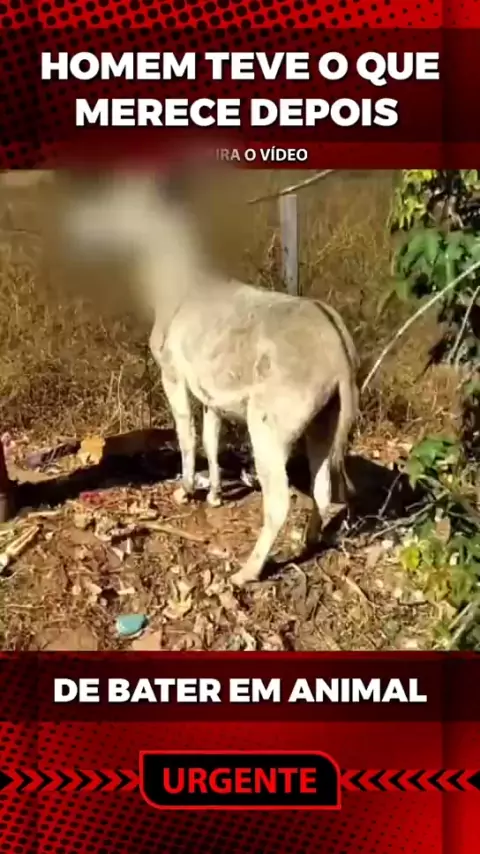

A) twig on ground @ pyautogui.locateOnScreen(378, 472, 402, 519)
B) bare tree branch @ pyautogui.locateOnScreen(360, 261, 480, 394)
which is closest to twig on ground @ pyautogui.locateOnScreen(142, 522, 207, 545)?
twig on ground @ pyautogui.locateOnScreen(378, 472, 402, 519)

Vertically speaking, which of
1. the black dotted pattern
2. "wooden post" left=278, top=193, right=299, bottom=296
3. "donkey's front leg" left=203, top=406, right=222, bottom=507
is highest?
the black dotted pattern

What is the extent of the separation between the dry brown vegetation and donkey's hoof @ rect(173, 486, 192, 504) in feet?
0.06

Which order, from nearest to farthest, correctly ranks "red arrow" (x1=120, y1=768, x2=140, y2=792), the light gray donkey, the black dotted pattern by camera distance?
the black dotted pattern → the light gray donkey → "red arrow" (x1=120, y1=768, x2=140, y2=792)

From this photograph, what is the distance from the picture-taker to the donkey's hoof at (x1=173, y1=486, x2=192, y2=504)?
2.89 metres

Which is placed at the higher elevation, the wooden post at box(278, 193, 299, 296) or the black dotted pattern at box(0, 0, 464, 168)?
the black dotted pattern at box(0, 0, 464, 168)

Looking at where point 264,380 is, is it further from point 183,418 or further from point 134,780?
point 134,780

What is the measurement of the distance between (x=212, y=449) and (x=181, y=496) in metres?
0.14

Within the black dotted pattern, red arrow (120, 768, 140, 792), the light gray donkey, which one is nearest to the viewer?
the black dotted pattern

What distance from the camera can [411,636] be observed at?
2857 millimetres

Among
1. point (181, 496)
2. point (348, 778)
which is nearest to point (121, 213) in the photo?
point (181, 496)

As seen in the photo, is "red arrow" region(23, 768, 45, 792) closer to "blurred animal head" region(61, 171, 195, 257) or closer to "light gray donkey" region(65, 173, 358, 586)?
"light gray donkey" region(65, 173, 358, 586)

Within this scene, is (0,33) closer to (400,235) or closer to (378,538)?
(400,235)

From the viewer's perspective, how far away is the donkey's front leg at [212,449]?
9.39 ft

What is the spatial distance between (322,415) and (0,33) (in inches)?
45.8
